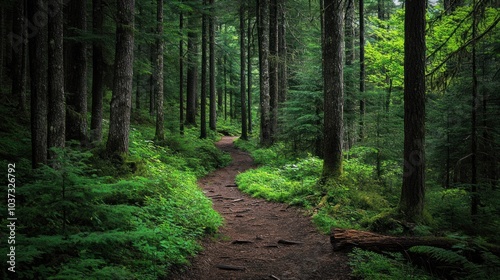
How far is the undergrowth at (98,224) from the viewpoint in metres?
3.52

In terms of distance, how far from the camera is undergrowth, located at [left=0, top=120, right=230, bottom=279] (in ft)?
11.5

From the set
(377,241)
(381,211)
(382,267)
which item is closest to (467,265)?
(382,267)

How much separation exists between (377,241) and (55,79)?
27.1ft

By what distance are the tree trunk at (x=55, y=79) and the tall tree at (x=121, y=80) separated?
4.79 ft

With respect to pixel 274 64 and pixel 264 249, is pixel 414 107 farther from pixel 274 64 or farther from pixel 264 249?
pixel 274 64

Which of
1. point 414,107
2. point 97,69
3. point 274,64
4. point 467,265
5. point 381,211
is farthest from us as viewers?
point 274,64

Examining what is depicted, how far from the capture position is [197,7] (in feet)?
57.6

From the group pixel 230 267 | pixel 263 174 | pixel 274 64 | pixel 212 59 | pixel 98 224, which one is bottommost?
pixel 230 267

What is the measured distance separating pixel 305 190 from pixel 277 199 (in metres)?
1.02

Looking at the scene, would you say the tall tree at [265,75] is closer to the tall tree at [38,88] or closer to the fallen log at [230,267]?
the tall tree at [38,88]

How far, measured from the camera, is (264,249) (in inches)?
258

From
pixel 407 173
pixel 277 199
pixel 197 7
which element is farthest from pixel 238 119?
pixel 407 173

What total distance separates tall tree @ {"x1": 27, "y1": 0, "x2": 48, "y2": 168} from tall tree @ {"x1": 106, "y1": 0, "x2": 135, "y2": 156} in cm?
194

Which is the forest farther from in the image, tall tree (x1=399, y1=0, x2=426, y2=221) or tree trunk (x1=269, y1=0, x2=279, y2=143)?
tree trunk (x1=269, y1=0, x2=279, y2=143)
